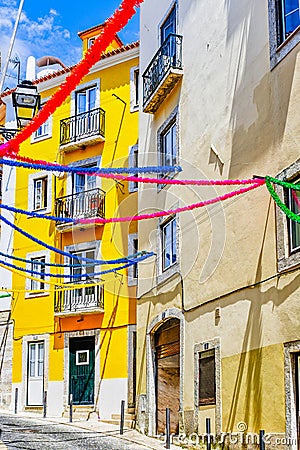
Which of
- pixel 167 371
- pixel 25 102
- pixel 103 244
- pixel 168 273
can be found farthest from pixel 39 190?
pixel 25 102

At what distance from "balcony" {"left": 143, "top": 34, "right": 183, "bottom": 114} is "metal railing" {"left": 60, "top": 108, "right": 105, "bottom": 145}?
5.84 meters

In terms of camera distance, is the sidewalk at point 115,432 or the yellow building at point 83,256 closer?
the sidewalk at point 115,432

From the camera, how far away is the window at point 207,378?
606 inches

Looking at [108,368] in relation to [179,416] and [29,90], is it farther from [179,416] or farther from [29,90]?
[29,90]

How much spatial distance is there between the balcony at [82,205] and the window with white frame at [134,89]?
3150 mm

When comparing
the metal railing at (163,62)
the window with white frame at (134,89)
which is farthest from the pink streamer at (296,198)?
the window with white frame at (134,89)

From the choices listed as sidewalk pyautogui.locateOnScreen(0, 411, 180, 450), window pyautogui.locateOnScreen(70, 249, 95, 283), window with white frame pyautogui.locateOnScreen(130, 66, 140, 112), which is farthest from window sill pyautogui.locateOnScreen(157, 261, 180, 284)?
window with white frame pyautogui.locateOnScreen(130, 66, 140, 112)

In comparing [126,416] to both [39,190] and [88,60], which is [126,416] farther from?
[88,60]

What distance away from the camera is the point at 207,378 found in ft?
51.6

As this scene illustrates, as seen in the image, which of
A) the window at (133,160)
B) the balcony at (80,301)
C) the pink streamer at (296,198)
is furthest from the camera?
the window at (133,160)

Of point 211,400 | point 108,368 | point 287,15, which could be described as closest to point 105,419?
point 108,368

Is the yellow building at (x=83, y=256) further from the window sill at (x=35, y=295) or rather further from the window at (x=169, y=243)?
the window at (x=169, y=243)

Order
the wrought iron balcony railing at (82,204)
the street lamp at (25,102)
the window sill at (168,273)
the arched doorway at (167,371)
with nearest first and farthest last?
the street lamp at (25,102) < the window sill at (168,273) < the arched doorway at (167,371) < the wrought iron balcony railing at (82,204)

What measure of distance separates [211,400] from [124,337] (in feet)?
30.8
